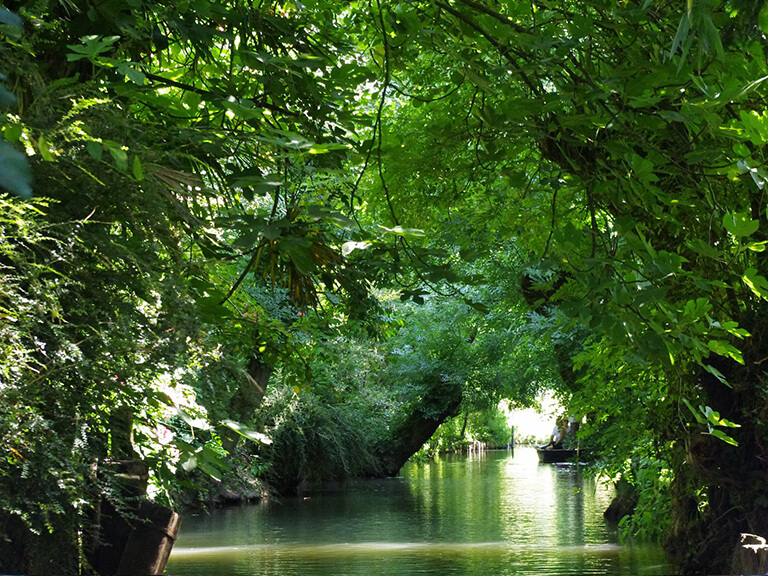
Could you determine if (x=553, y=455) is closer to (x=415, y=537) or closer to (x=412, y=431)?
(x=412, y=431)

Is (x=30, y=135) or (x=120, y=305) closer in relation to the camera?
(x=30, y=135)

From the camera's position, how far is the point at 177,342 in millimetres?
3330

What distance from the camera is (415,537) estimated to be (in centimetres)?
1295

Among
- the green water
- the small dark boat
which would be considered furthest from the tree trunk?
the small dark boat

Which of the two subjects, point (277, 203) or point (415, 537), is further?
point (415, 537)

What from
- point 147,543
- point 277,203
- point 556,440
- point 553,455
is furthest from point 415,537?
point 556,440

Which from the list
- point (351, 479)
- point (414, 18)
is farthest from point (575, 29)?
point (351, 479)

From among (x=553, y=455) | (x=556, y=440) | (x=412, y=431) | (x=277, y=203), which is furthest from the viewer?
(x=556, y=440)

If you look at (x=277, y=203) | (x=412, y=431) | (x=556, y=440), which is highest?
(x=277, y=203)

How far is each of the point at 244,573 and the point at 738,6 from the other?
27.3 feet

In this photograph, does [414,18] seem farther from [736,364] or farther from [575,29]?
[736,364]

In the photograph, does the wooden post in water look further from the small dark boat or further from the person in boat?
the person in boat

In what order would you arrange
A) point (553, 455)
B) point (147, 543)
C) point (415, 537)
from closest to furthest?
point (147, 543), point (415, 537), point (553, 455)

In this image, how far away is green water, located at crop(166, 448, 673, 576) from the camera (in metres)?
10.0
